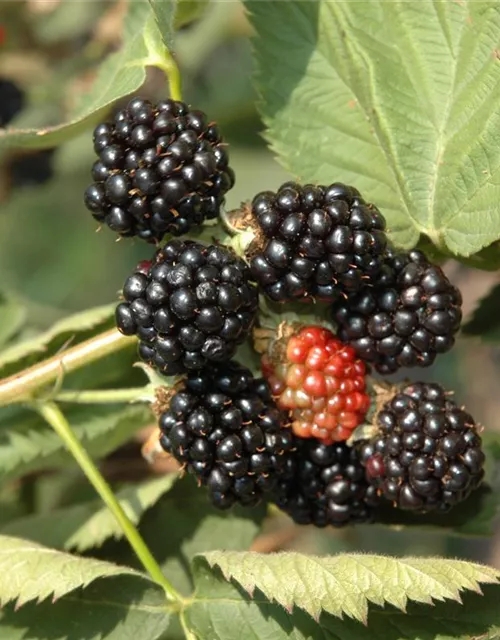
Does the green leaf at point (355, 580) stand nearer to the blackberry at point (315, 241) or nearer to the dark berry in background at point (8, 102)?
the blackberry at point (315, 241)

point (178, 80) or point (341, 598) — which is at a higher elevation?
point (178, 80)

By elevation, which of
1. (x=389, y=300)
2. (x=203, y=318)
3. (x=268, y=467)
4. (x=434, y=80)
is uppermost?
(x=434, y=80)

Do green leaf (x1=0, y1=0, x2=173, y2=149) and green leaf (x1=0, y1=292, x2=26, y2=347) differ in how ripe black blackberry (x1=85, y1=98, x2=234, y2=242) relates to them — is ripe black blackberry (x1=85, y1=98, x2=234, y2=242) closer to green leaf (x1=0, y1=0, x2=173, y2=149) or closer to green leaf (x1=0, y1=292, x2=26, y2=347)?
green leaf (x1=0, y1=0, x2=173, y2=149)

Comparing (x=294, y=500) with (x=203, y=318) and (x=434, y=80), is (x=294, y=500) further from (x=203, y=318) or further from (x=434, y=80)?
(x=434, y=80)

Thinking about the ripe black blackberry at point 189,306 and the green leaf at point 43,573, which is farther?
the green leaf at point 43,573

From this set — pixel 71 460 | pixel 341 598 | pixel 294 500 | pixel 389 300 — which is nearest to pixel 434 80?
pixel 389 300

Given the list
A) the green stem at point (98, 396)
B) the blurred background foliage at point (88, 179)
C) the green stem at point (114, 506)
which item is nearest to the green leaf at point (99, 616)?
the green stem at point (114, 506)

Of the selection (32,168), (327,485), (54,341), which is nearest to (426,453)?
(327,485)
